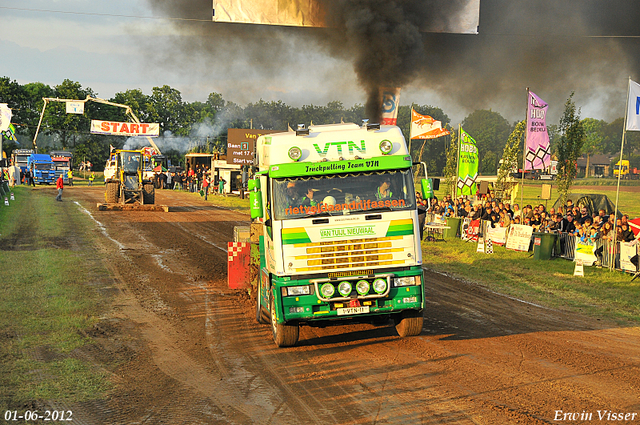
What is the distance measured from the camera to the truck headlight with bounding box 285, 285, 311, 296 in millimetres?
7930

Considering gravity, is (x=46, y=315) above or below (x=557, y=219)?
below

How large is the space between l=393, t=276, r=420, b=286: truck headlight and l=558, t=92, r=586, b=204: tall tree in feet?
47.3

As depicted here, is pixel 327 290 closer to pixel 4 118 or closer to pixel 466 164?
pixel 466 164

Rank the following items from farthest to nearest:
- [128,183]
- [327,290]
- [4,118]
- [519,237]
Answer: [128,183] → [4,118] → [519,237] → [327,290]

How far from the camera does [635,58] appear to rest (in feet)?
73.9

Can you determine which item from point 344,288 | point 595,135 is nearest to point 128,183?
point 344,288

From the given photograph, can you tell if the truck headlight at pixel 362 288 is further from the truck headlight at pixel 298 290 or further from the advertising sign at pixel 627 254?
the advertising sign at pixel 627 254

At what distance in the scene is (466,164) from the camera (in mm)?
24453

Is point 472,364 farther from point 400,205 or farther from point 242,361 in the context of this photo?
point 242,361

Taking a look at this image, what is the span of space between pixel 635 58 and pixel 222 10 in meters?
16.2

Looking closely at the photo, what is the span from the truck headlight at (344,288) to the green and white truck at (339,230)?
0.6 inches

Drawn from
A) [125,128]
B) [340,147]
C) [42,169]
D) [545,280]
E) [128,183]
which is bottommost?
[545,280]

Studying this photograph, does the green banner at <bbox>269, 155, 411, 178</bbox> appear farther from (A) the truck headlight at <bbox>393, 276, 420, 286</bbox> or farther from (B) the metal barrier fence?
(B) the metal barrier fence

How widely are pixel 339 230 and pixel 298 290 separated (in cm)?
102
